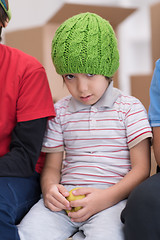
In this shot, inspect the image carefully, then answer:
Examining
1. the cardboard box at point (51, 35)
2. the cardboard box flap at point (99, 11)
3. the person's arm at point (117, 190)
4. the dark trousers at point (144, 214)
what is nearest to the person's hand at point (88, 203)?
the person's arm at point (117, 190)

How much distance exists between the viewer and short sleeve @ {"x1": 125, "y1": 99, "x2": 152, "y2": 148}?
879mm

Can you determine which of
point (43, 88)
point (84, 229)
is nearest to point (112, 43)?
point (43, 88)

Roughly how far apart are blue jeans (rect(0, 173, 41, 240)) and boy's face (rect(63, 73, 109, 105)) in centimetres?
28

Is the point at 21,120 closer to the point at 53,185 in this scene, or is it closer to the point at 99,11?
the point at 53,185

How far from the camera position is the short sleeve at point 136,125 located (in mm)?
879

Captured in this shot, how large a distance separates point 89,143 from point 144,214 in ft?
1.04

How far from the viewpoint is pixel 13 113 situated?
3.10 ft

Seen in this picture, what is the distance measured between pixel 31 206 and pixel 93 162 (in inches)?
8.2

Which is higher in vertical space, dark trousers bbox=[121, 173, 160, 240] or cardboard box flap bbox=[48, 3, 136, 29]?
cardboard box flap bbox=[48, 3, 136, 29]

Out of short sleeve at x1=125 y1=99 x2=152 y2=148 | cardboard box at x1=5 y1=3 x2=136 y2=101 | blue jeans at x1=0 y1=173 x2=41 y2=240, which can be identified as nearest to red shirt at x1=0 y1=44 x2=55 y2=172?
blue jeans at x1=0 y1=173 x2=41 y2=240

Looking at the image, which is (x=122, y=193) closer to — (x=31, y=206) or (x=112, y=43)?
(x=31, y=206)

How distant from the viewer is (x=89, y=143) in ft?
3.09

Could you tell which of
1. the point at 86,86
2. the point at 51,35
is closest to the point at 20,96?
the point at 86,86

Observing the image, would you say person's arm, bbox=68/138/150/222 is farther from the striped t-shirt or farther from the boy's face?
the boy's face
